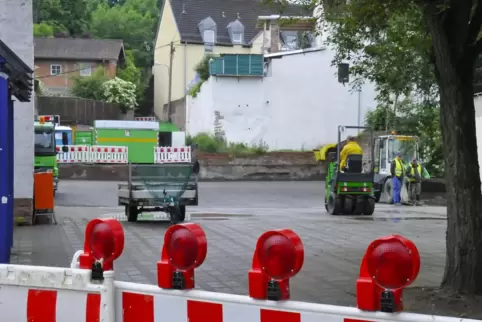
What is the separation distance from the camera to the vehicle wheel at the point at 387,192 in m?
25.4

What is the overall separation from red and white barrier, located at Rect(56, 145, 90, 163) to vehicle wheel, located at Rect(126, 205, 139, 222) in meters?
22.5

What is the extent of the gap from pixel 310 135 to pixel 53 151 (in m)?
19.6

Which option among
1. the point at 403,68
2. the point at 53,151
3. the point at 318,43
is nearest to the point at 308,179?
the point at 318,43

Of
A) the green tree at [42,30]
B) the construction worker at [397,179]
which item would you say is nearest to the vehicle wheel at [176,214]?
the construction worker at [397,179]

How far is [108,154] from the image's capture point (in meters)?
39.4

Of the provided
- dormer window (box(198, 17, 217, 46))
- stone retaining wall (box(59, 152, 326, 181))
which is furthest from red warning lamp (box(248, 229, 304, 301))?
dormer window (box(198, 17, 217, 46))

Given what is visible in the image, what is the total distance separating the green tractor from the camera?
61.8 ft

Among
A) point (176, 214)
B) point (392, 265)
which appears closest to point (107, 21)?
point (176, 214)

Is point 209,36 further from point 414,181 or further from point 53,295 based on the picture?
point 53,295

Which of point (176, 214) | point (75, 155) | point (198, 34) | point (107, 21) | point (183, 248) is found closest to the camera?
point (183, 248)

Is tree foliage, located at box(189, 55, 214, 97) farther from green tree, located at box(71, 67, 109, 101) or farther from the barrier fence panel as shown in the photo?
the barrier fence panel

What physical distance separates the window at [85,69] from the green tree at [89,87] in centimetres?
700

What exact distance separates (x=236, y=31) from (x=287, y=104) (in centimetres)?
2063

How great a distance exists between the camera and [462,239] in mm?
7176
